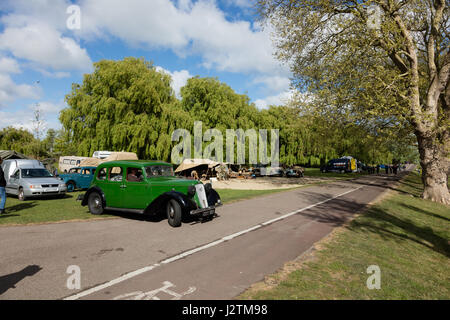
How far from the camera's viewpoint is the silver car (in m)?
13.0

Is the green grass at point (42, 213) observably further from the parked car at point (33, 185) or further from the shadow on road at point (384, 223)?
the shadow on road at point (384, 223)

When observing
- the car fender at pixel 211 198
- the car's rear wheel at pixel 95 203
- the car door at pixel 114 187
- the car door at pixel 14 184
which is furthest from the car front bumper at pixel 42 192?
the car fender at pixel 211 198

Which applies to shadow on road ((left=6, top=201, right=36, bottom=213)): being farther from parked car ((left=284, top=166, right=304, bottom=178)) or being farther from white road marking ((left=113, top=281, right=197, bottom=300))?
parked car ((left=284, top=166, right=304, bottom=178))

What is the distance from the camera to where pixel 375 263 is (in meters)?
5.58

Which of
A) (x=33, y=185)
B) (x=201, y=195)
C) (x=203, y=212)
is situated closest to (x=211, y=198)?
(x=201, y=195)

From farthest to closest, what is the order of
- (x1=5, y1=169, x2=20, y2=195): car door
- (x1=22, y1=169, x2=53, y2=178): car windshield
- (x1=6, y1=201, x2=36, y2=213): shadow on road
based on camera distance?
(x1=22, y1=169, x2=53, y2=178): car windshield
(x1=5, y1=169, x2=20, y2=195): car door
(x1=6, y1=201, x2=36, y2=213): shadow on road

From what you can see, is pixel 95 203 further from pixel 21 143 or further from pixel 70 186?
pixel 21 143

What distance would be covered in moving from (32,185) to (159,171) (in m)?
8.05

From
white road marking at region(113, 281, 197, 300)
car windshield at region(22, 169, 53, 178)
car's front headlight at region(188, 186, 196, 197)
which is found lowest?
white road marking at region(113, 281, 197, 300)

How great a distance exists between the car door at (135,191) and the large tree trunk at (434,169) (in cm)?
1517

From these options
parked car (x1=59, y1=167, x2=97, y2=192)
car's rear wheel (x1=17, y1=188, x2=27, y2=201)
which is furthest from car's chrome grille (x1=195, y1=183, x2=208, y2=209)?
parked car (x1=59, y1=167, x2=97, y2=192)

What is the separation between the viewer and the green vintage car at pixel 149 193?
8111mm

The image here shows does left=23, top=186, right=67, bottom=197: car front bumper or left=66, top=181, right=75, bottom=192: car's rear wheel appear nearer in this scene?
left=23, top=186, right=67, bottom=197: car front bumper
